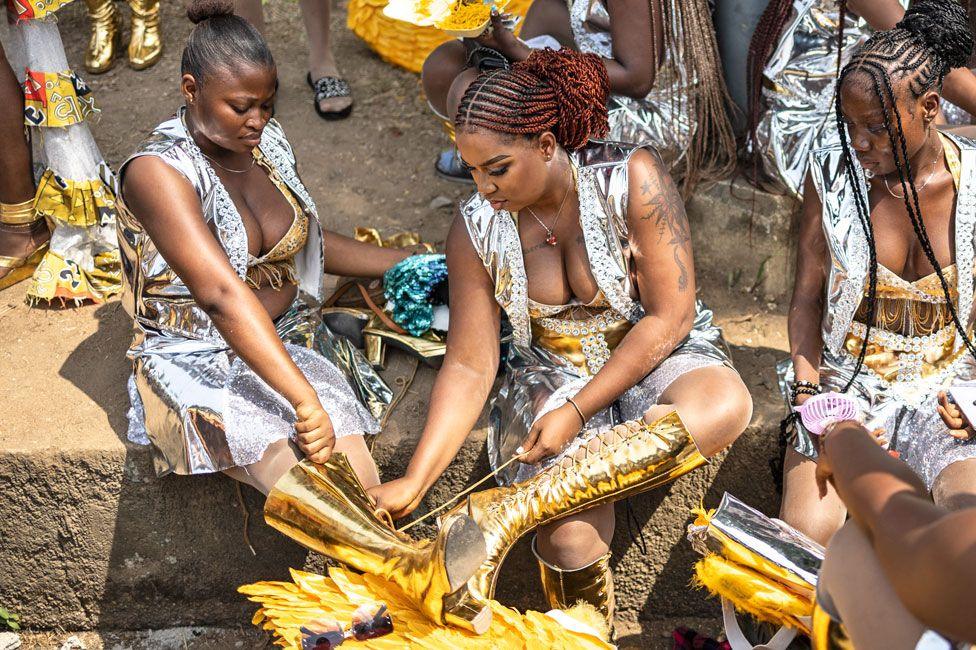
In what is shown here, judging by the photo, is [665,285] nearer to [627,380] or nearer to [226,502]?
[627,380]

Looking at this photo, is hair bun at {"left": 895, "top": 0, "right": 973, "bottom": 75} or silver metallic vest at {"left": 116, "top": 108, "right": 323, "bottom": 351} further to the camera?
silver metallic vest at {"left": 116, "top": 108, "right": 323, "bottom": 351}

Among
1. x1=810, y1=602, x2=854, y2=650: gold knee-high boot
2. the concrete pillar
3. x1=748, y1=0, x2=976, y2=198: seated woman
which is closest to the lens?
x1=810, y1=602, x2=854, y2=650: gold knee-high boot

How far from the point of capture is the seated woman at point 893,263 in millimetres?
2656

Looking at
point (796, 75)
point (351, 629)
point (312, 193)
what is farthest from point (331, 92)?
point (351, 629)

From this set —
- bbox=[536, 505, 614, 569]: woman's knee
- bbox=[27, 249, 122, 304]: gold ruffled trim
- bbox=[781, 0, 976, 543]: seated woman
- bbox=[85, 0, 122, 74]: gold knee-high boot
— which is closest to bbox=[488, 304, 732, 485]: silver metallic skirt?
bbox=[536, 505, 614, 569]: woman's knee

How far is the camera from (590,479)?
2754 millimetres

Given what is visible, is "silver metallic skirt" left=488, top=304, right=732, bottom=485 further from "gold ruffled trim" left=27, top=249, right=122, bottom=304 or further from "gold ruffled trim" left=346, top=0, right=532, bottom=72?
"gold ruffled trim" left=346, top=0, right=532, bottom=72

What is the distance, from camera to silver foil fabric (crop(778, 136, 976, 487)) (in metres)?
2.81

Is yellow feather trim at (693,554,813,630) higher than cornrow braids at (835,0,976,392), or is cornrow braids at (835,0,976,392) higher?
cornrow braids at (835,0,976,392)

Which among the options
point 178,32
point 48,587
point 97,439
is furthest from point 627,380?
point 178,32

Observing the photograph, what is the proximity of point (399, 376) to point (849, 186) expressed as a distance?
1.46 m

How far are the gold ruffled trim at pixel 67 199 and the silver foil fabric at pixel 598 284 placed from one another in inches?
63.1

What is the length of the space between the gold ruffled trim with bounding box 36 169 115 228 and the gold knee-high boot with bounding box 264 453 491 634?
5.38 ft

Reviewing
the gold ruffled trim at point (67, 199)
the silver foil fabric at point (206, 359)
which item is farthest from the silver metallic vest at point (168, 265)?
the gold ruffled trim at point (67, 199)
